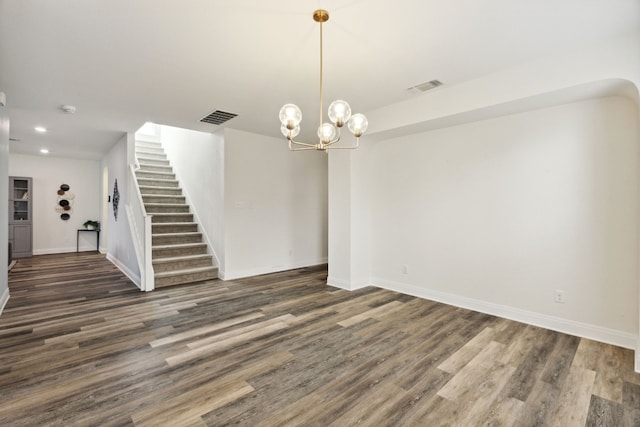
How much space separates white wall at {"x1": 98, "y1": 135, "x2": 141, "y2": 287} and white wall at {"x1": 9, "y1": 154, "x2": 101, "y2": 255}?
6.63ft

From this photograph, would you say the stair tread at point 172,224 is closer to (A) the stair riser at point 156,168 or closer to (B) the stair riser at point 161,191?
(B) the stair riser at point 161,191

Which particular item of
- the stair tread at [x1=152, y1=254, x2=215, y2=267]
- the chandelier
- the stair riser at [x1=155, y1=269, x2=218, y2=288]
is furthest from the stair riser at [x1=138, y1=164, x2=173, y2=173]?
the chandelier

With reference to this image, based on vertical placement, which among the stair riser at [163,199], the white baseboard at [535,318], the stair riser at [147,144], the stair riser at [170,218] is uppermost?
the stair riser at [147,144]

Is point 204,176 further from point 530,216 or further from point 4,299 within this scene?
point 530,216

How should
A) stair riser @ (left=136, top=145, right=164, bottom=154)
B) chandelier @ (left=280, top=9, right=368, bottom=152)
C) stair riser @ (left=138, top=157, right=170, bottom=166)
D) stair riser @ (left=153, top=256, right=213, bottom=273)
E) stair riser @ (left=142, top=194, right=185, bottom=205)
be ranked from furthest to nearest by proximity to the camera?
stair riser @ (left=136, top=145, right=164, bottom=154)
stair riser @ (left=138, top=157, right=170, bottom=166)
stair riser @ (left=142, top=194, right=185, bottom=205)
stair riser @ (left=153, top=256, right=213, bottom=273)
chandelier @ (left=280, top=9, right=368, bottom=152)

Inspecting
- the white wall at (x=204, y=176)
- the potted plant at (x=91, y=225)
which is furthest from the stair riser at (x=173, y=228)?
the potted plant at (x=91, y=225)

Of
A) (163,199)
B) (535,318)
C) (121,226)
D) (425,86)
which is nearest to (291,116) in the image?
(425,86)

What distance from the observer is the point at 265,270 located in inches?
226

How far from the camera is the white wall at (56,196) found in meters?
7.84

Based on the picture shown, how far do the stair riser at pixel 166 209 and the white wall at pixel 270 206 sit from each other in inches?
70.4

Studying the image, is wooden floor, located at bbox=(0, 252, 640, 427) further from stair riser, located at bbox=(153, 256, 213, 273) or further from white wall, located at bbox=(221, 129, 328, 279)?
white wall, located at bbox=(221, 129, 328, 279)

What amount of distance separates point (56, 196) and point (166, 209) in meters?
4.31

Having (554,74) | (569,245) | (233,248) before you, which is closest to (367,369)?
(569,245)

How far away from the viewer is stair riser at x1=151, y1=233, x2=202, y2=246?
17.8 ft
